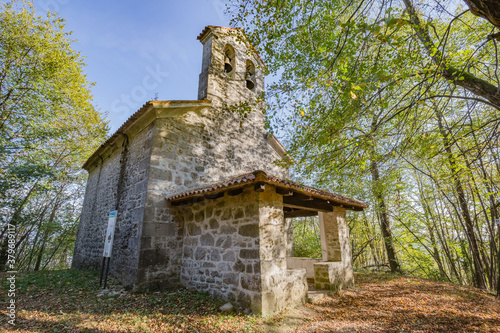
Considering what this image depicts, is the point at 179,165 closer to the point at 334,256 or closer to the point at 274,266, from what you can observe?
the point at 274,266

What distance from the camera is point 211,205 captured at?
16.7 feet

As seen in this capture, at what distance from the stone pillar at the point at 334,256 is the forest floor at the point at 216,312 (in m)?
0.36

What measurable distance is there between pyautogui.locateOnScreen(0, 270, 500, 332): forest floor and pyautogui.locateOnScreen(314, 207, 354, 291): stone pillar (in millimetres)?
360

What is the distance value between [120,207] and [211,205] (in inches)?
124

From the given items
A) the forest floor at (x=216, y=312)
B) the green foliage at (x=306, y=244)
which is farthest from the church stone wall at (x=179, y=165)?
the green foliage at (x=306, y=244)

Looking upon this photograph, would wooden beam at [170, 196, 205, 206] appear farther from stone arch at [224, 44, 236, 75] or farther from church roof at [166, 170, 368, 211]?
stone arch at [224, 44, 236, 75]

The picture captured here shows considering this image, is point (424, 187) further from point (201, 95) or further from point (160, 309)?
point (160, 309)

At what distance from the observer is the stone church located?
421cm

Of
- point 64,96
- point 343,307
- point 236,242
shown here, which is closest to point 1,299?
point 236,242

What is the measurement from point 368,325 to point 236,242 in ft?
8.69

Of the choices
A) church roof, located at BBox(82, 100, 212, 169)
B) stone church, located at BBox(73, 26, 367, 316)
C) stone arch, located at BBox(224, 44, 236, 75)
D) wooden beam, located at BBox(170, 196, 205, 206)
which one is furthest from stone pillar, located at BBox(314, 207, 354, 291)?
stone arch, located at BBox(224, 44, 236, 75)

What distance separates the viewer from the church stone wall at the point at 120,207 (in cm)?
528

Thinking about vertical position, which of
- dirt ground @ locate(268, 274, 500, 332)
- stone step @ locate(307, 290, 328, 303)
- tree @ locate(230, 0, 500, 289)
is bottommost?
dirt ground @ locate(268, 274, 500, 332)

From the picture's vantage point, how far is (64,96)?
8883 millimetres
